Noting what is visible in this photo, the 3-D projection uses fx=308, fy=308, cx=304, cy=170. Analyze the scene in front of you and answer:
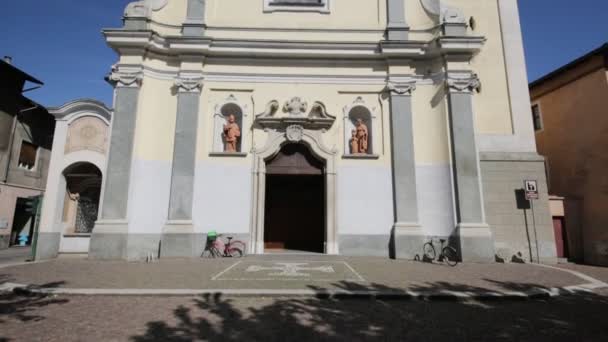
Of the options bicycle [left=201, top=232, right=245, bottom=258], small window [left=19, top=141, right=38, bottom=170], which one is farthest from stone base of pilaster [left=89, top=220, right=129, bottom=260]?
small window [left=19, top=141, right=38, bottom=170]

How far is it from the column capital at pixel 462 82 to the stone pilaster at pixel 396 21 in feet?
8.06

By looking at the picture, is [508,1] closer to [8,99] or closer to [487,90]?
[487,90]

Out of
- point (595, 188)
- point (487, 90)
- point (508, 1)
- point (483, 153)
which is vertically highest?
point (508, 1)

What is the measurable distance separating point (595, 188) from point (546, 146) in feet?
10.4

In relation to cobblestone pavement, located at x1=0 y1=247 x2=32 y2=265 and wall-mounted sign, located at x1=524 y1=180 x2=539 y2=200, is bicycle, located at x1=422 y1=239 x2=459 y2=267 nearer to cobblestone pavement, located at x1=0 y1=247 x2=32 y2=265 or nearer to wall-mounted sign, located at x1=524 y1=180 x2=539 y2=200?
wall-mounted sign, located at x1=524 y1=180 x2=539 y2=200

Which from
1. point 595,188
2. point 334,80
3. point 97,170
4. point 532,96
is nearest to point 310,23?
point 334,80

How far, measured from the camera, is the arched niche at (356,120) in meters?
→ 11.7

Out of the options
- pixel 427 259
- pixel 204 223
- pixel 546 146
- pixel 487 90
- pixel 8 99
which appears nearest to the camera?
pixel 427 259

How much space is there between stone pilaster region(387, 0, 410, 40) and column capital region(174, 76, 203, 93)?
7.58 m

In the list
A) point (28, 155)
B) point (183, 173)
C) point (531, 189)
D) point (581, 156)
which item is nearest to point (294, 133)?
point (183, 173)

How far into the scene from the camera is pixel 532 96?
1480 cm

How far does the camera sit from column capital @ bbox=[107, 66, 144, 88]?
1102cm

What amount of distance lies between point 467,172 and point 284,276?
302 inches

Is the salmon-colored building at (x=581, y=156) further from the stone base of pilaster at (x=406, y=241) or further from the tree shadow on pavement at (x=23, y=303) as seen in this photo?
the tree shadow on pavement at (x=23, y=303)
